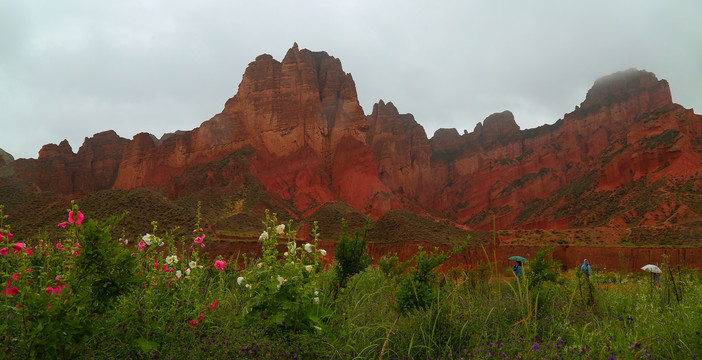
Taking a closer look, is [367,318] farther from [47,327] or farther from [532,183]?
[532,183]

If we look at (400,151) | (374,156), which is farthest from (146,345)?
(400,151)

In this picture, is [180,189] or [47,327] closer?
[47,327]

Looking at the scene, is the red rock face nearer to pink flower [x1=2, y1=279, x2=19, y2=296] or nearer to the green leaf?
the green leaf

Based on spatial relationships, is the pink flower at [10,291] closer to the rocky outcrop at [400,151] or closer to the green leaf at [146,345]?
the green leaf at [146,345]

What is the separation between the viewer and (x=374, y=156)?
107 m

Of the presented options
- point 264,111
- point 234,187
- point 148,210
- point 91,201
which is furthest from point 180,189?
point 148,210

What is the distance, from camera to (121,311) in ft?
14.9

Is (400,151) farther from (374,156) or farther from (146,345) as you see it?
(146,345)

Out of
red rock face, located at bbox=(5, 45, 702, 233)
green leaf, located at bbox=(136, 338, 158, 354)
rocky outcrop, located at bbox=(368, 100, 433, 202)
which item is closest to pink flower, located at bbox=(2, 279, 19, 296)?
green leaf, located at bbox=(136, 338, 158, 354)

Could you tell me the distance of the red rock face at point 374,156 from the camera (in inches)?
3081

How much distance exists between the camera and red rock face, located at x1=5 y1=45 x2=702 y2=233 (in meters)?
78.2

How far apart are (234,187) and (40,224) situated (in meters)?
38.2

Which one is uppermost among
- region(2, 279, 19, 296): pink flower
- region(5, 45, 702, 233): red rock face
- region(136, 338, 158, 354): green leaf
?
region(5, 45, 702, 233): red rock face

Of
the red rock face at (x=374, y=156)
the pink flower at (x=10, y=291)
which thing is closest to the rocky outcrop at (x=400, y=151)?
the red rock face at (x=374, y=156)
